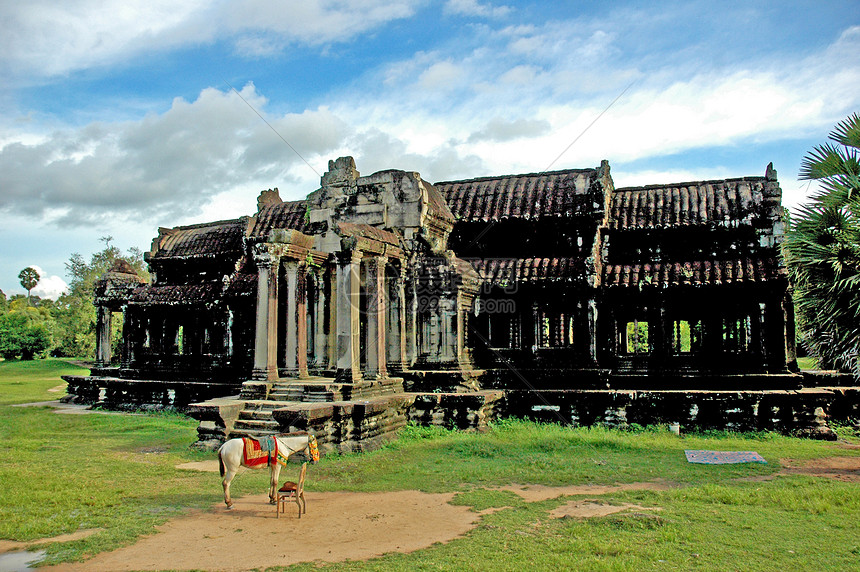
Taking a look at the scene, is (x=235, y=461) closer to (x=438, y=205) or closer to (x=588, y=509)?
(x=588, y=509)

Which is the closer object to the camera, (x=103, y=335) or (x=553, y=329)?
(x=553, y=329)

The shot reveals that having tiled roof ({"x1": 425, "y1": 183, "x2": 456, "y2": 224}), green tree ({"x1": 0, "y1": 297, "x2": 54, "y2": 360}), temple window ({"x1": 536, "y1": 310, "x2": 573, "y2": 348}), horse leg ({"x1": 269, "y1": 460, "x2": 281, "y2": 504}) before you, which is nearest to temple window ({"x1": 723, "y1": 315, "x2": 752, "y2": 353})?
temple window ({"x1": 536, "y1": 310, "x2": 573, "y2": 348})

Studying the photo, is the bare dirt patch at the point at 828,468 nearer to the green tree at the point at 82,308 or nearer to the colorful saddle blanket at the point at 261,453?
the colorful saddle blanket at the point at 261,453

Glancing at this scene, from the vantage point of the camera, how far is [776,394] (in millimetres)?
13000

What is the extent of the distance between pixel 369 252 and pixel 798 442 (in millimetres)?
9127

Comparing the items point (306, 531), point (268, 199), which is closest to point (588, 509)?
point (306, 531)

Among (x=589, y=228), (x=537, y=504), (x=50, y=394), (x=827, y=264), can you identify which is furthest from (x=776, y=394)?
(x=50, y=394)

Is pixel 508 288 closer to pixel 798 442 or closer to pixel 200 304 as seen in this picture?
pixel 798 442

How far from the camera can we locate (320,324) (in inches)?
560

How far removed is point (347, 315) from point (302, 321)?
1.35m

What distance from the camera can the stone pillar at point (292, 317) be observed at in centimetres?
1342

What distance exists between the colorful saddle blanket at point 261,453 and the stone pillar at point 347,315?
4.57m

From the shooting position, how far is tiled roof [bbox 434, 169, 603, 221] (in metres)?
15.3

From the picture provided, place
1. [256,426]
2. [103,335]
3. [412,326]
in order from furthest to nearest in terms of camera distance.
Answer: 1. [103,335]
2. [412,326]
3. [256,426]
